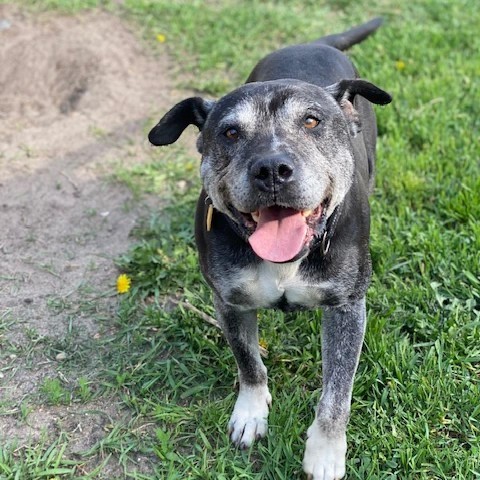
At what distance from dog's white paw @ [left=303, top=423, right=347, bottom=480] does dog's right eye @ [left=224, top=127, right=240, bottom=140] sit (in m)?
1.36

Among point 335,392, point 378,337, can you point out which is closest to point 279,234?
point 335,392

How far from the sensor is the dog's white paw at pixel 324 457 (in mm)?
3193

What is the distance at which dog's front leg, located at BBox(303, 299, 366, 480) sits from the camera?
10.5ft

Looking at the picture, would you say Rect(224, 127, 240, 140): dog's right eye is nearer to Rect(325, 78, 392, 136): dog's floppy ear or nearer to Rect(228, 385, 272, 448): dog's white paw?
Rect(325, 78, 392, 136): dog's floppy ear

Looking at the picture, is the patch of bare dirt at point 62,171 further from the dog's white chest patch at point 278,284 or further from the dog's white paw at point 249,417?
the dog's white chest patch at point 278,284

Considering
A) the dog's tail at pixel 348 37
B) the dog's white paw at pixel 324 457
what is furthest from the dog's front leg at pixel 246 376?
the dog's tail at pixel 348 37

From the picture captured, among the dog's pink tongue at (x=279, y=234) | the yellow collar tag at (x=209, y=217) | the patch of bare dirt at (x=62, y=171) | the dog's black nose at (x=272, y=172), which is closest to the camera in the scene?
the dog's black nose at (x=272, y=172)

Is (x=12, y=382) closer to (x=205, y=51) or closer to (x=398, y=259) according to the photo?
(x=398, y=259)

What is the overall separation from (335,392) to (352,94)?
1.46 m

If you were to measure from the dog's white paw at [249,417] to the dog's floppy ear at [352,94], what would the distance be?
1380 millimetres

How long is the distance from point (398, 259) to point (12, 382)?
2.33 m

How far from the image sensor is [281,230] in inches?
117

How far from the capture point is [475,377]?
3.62 m

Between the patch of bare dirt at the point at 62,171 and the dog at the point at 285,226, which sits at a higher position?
the dog at the point at 285,226
